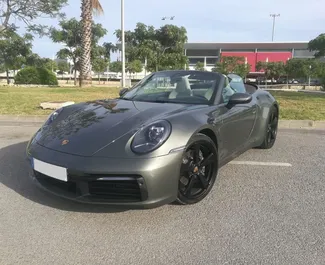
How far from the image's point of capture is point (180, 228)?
270 cm

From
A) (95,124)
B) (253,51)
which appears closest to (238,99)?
(95,124)

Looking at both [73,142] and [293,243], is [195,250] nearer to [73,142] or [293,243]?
[293,243]

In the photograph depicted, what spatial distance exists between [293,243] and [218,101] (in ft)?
5.55

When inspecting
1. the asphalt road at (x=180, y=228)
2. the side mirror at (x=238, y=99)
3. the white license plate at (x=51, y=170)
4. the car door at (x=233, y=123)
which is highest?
the side mirror at (x=238, y=99)

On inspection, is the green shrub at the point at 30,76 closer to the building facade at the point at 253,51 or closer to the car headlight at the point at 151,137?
the car headlight at the point at 151,137

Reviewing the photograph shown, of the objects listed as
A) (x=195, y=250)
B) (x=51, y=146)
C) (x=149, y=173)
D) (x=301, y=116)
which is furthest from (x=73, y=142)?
(x=301, y=116)

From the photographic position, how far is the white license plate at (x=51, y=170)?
2.67m

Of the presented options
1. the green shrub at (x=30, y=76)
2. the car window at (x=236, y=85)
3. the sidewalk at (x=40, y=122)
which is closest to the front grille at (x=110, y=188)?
the car window at (x=236, y=85)

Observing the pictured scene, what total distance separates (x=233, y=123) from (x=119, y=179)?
1654 millimetres

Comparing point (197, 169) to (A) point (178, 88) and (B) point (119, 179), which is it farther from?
(A) point (178, 88)

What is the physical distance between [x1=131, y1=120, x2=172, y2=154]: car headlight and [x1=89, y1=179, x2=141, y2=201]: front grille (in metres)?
0.28

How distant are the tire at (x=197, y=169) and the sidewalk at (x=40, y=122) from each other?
4439 millimetres

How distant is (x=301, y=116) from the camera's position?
26.2 feet

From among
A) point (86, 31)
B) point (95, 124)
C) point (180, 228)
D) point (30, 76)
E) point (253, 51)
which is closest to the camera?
point (180, 228)
